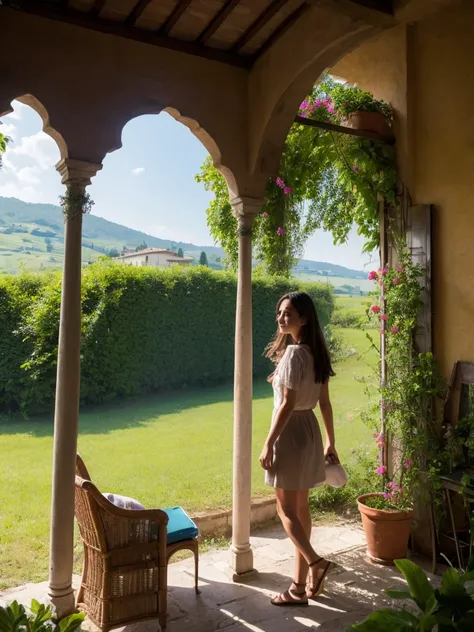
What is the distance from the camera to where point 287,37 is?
3.27 metres

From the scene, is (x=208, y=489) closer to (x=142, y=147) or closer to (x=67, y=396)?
(x=67, y=396)

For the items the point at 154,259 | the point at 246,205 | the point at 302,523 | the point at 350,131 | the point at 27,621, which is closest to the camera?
the point at 27,621

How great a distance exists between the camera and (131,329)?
302 inches

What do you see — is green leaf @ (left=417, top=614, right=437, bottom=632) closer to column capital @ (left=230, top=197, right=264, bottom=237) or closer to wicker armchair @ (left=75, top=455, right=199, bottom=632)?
wicker armchair @ (left=75, top=455, right=199, bottom=632)

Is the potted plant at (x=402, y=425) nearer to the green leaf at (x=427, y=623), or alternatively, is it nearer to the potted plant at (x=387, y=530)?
the potted plant at (x=387, y=530)

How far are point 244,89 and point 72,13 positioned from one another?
3.77ft

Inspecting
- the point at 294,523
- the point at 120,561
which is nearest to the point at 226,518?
the point at 294,523

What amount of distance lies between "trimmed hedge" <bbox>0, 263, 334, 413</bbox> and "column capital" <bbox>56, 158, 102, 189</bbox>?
3967mm

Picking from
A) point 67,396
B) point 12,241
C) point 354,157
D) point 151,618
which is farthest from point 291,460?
point 12,241

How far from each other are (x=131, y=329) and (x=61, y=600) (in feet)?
16.8

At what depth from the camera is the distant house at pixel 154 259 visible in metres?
7.91

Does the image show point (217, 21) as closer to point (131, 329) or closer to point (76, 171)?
point (76, 171)

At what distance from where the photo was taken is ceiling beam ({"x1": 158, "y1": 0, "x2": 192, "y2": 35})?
295 cm

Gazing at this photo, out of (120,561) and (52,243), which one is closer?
(120,561)
